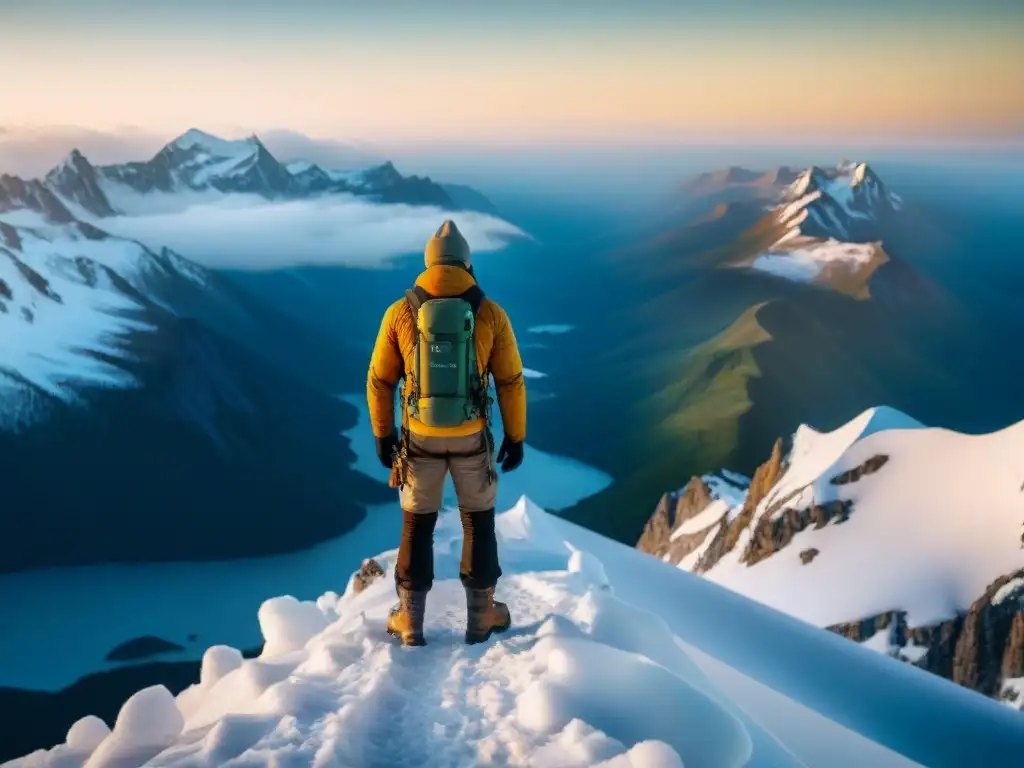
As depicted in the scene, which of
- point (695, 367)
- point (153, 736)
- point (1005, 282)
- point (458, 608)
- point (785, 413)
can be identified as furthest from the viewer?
point (695, 367)

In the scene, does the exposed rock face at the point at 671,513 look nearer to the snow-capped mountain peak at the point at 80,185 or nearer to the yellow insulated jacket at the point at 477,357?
the yellow insulated jacket at the point at 477,357

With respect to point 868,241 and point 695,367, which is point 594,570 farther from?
point 868,241

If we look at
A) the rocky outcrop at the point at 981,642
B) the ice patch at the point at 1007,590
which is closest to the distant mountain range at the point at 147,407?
the rocky outcrop at the point at 981,642

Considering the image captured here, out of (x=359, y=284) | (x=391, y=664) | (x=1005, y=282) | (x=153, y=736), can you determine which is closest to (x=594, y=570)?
(x=391, y=664)

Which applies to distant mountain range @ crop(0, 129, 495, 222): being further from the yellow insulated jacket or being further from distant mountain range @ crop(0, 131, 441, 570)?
the yellow insulated jacket

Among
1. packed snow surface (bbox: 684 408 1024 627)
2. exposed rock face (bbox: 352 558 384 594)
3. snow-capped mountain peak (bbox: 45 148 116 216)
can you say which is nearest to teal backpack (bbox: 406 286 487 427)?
exposed rock face (bbox: 352 558 384 594)

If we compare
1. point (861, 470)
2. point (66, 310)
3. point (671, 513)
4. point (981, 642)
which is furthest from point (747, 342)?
point (66, 310)

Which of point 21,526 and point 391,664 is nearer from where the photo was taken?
point 391,664
